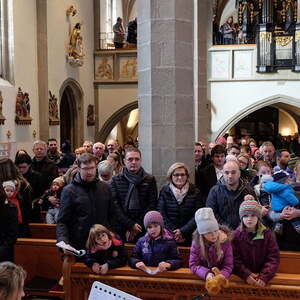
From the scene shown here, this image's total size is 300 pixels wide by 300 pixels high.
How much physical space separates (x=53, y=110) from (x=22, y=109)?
5.13 ft

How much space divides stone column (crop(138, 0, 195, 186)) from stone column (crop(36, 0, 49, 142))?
22.5ft

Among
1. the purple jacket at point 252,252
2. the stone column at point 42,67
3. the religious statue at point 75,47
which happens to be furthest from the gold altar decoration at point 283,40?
the purple jacket at point 252,252

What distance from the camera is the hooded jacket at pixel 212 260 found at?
3.30 m

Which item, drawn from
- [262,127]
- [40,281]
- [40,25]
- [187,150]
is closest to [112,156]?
[187,150]

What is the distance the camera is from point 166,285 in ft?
11.2

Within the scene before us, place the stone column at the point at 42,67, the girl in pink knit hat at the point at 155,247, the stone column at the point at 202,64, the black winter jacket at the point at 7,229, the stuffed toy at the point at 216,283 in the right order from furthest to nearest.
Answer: the stone column at the point at 202,64 → the stone column at the point at 42,67 → the black winter jacket at the point at 7,229 → the girl in pink knit hat at the point at 155,247 → the stuffed toy at the point at 216,283

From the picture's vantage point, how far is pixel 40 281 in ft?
14.6

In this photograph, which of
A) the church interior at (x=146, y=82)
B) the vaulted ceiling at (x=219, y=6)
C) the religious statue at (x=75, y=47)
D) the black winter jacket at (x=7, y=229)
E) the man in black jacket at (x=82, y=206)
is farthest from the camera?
the vaulted ceiling at (x=219, y=6)

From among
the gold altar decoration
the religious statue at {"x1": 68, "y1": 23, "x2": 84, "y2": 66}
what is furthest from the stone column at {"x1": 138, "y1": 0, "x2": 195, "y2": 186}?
the religious statue at {"x1": 68, "y1": 23, "x2": 84, "y2": 66}

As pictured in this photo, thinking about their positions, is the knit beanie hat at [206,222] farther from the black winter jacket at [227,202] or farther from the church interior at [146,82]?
the black winter jacket at [227,202]

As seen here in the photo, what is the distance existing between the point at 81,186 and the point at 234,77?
390 inches

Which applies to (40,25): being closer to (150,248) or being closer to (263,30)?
(263,30)

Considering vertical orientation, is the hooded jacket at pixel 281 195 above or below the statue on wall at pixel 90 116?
below

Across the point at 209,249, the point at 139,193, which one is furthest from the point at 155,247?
the point at 139,193
